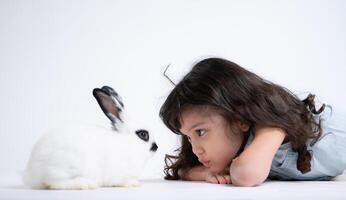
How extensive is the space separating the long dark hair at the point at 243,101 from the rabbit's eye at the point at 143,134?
0.59 feet

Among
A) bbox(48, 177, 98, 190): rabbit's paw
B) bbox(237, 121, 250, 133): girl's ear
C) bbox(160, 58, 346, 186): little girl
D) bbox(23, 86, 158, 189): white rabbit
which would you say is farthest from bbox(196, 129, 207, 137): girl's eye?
bbox(48, 177, 98, 190): rabbit's paw

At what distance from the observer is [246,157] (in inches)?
50.3

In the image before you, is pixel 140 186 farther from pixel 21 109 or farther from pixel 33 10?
pixel 33 10

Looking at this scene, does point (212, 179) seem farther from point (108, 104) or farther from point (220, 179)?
point (108, 104)

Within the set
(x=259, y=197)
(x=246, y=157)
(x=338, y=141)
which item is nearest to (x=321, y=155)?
(x=338, y=141)

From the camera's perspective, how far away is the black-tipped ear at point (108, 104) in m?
1.27

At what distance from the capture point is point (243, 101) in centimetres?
144

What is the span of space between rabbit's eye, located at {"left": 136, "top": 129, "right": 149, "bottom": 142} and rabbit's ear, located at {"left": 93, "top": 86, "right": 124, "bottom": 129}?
6 centimetres

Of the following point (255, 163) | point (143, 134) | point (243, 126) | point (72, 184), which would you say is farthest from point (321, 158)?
point (72, 184)

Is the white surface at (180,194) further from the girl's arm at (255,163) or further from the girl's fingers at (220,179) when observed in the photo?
the girl's fingers at (220,179)

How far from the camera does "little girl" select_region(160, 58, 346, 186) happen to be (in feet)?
4.67

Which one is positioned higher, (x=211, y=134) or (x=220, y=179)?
(x=211, y=134)

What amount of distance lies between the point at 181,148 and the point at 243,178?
51 centimetres

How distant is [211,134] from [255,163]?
0.20 metres
